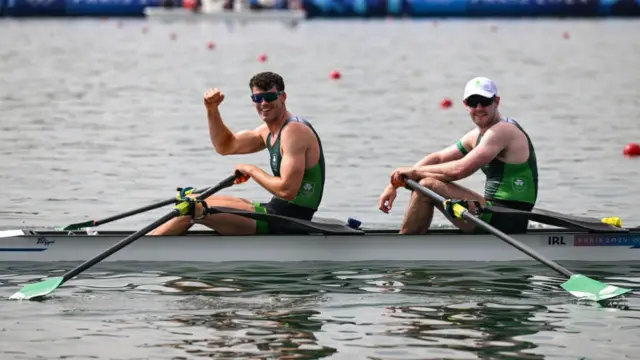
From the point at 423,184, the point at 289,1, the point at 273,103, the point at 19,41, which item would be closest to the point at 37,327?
the point at 273,103

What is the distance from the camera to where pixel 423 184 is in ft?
41.3

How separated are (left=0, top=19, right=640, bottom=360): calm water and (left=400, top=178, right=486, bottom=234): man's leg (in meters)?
0.42

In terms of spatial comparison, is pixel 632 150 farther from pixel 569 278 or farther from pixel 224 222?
pixel 224 222

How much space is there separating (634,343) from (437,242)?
2816 millimetres

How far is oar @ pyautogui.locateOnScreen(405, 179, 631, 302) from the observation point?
1148cm

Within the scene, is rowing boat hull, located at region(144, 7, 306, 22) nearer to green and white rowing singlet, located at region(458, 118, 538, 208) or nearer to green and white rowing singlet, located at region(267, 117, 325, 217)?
green and white rowing singlet, located at region(267, 117, 325, 217)

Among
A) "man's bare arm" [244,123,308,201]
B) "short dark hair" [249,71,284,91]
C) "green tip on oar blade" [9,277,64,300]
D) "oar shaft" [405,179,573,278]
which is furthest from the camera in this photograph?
"man's bare arm" [244,123,308,201]

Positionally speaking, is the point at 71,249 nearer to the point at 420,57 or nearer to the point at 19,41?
the point at 420,57

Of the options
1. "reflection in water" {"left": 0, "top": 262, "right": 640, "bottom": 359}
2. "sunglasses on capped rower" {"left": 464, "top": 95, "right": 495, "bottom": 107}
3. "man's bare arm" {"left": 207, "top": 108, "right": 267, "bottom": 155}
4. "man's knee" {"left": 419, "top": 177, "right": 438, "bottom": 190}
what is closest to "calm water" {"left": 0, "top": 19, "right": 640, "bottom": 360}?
"reflection in water" {"left": 0, "top": 262, "right": 640, "bottom": 359}

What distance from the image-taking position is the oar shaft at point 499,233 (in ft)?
38.5

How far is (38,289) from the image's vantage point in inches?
459

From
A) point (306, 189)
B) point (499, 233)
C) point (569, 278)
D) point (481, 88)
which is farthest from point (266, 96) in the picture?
point (569, 278)

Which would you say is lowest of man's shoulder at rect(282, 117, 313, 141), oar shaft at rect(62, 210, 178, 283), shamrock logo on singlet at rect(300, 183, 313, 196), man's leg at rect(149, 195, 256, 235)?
oar shaft at rect(62, 210, 178, 283)

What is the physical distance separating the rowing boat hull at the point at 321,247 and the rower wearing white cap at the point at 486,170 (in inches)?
8.5
